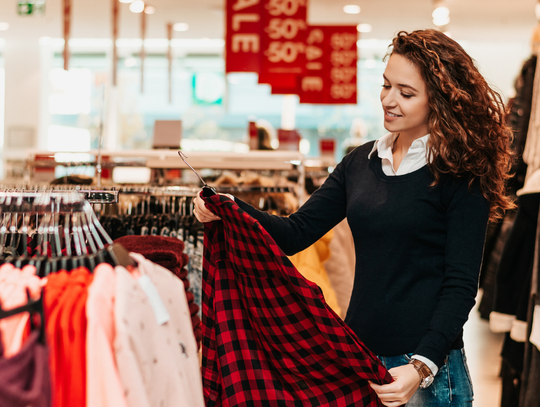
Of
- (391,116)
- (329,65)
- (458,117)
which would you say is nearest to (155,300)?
(391,116)

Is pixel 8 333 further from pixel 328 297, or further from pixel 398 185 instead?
pixel 328 297

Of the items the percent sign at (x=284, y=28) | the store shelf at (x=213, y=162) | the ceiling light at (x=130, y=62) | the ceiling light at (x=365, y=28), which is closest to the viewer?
the store shelf at (x=213, y=162)

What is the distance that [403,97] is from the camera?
5.07 ft

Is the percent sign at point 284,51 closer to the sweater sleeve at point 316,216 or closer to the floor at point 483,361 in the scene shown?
the floor at point 483,361

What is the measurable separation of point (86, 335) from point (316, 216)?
0.94 m

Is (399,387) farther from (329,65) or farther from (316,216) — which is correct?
(329,65)

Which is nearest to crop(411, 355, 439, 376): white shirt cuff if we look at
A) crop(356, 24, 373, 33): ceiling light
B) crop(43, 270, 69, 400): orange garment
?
crop(43, 270, 69, 400): orange garment

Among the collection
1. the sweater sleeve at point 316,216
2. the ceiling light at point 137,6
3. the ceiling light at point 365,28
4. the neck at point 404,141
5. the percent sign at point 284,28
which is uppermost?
the ceiling light at point 365,28

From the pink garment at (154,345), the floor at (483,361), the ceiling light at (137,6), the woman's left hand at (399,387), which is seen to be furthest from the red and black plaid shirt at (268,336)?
the ceiling light at (137,6)

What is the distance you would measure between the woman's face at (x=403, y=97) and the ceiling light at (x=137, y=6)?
24.1ft

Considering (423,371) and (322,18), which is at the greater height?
(322,18)

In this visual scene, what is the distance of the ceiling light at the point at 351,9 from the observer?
850cm

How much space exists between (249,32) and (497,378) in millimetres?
4093

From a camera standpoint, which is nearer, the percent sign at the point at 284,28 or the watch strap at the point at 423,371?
the watch strap at the point at 423,371
